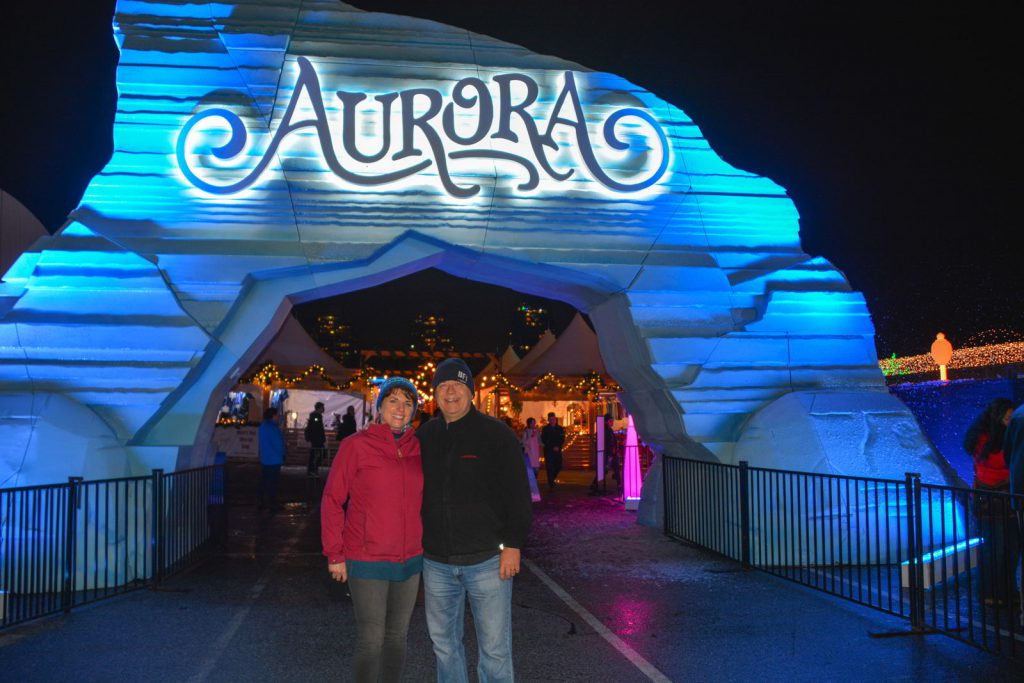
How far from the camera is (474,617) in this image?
166 inches

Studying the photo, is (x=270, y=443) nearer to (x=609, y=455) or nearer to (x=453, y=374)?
(x=609, y=455)

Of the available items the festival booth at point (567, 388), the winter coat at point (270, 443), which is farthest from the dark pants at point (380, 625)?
the festival booth at point (567, 388)

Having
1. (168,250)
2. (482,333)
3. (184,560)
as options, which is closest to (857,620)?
(184,560)

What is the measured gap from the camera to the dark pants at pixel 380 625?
13.7 ft

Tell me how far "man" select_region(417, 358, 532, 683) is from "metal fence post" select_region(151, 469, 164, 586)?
502 cm

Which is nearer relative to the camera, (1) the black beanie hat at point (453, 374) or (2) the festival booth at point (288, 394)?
(1) the black beanie hat at point (453, 374)

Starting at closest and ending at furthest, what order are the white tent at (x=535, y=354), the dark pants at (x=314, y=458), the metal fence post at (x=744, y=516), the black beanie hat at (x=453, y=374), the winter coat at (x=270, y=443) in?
the black beanie hat at (x=453, y=374) < the metal fence post at (x=744, y=516) < the winter coat at (x=270, y=443) < the dark pants at (x=314, y=458) < the white tent at (x=535, y=354)

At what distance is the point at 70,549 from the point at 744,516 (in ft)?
20.8

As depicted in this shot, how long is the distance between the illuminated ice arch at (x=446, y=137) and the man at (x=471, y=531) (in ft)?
18.9

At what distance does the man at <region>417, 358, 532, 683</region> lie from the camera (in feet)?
13.7

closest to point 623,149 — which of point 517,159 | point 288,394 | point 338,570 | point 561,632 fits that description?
point 517,159

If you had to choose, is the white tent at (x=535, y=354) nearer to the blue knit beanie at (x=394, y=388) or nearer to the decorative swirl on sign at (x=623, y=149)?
the decorative swirl on sign at (x=623, y=149)

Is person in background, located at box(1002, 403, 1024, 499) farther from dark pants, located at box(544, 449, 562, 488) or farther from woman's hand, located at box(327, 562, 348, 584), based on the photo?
dark pants, located at box(544, 449, 562, 488)

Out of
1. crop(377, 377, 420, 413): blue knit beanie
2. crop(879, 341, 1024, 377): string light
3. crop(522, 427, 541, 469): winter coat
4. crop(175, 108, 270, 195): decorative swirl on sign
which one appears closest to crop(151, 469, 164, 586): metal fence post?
crop(175, 108, 270, 195): decorative swirl on sign
